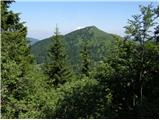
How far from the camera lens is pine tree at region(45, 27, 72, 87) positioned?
45.9m

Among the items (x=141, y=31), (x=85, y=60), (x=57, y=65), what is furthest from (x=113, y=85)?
(x=85, y=60)

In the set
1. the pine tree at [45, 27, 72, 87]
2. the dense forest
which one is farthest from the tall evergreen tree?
the pine tree at [45, 27, 72, 87]

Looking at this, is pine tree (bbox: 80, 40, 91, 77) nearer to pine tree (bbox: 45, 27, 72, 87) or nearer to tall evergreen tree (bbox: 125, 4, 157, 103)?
pine tree (bbox: 45, 27, 72, 87)

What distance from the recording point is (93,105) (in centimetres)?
2128

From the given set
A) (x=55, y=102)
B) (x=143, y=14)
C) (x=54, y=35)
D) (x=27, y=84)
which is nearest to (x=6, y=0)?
(x=27, y=84)

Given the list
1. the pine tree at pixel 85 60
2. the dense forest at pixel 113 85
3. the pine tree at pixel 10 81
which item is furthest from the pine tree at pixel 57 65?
the pine tree at pixel 10 81

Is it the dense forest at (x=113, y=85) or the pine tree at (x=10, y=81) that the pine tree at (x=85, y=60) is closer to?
the dense forest at (x=113, y=85)

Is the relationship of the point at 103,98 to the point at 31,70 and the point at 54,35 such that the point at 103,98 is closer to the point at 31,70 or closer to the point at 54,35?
the point at 31,70

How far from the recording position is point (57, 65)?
46500 mm

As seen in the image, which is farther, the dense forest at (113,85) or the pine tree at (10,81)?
the dense forest at (113,85)

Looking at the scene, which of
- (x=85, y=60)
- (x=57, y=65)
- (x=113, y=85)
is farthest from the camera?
(x=85, y=60)

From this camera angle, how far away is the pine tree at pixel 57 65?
1807 inches

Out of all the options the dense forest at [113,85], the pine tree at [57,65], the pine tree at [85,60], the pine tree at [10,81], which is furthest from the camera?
the pine tree at [85,60]

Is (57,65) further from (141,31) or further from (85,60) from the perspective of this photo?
(141,31)
